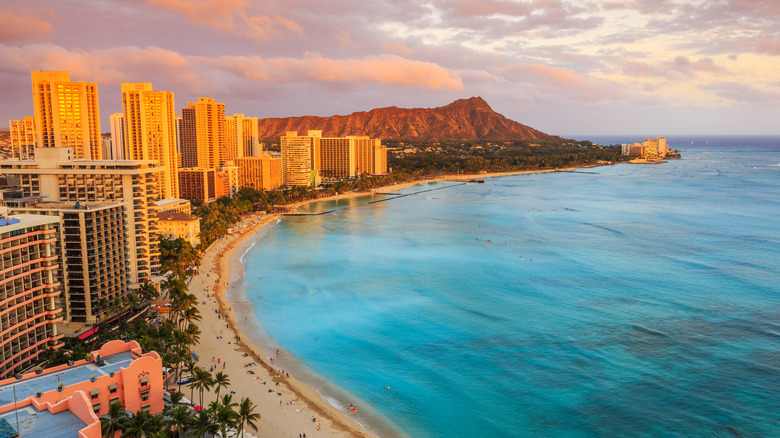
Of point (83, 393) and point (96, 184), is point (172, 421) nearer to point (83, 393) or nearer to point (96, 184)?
point (83, 393)

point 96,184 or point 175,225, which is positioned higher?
point 96,184

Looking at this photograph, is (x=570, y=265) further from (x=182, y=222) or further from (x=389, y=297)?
(x=182, y=222)

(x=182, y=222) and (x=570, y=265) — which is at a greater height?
(x=182, y=222)

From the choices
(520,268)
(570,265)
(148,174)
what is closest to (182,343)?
(148,174)

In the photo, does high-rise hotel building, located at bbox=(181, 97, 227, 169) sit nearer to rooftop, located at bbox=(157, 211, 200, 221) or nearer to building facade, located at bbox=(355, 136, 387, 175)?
building facade, located at bbox=(355, 136, 387, 175)

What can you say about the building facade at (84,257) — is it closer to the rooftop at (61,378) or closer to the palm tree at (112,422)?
the rooftop at (61,378)

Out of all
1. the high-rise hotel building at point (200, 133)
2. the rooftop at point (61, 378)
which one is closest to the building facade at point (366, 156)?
the high-rise hotel building at point (200, 133)

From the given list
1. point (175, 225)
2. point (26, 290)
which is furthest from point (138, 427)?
point (175, 225)

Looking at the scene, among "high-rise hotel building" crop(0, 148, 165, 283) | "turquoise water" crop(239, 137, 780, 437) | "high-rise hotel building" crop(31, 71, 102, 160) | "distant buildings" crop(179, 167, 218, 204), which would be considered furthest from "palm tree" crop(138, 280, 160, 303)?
"distant buildings" crop(179, 167, 218, 204)
